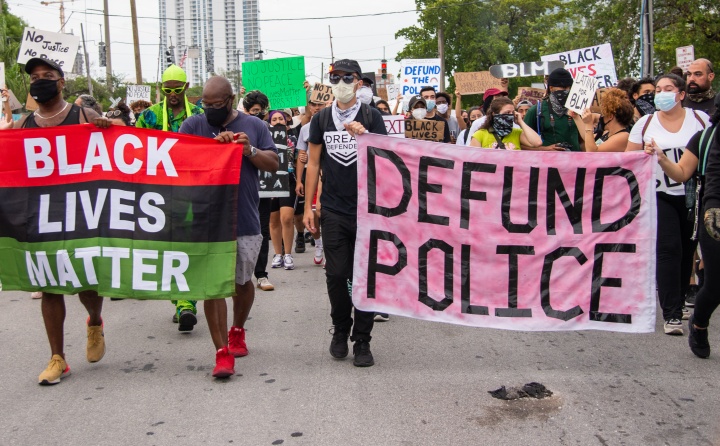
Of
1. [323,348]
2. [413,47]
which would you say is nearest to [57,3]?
[413,47]

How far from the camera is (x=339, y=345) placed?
19.0ft

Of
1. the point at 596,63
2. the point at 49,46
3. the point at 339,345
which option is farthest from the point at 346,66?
the point at 49,46

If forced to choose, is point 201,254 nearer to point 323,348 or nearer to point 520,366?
point 323,348

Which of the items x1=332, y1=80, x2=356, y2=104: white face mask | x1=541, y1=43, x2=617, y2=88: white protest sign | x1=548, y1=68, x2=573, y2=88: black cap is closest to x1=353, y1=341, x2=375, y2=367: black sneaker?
x1=332, y1=80, x2=356, y2=104: white face mask

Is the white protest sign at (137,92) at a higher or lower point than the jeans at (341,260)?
higher

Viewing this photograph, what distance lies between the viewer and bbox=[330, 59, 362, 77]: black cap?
5.75 m

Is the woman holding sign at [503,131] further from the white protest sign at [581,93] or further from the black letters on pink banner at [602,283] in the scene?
the black letters on pink banner at [602,283]

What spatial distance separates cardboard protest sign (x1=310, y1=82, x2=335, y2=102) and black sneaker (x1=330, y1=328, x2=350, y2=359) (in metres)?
5.56

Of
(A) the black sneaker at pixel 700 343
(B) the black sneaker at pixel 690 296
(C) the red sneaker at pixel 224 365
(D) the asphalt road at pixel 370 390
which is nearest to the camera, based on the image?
(D) the asphalt road at pixel 370 390

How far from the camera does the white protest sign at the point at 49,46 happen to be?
40.7 feet

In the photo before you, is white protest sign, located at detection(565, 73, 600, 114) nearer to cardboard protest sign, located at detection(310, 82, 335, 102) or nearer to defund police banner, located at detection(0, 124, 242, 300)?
defund police banner, located at detection(0, 124, 242, 300)

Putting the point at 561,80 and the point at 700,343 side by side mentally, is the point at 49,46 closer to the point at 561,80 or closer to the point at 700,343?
the point at 561,80

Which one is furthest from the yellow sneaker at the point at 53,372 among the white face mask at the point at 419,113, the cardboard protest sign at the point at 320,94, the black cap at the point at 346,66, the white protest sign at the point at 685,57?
the white protest sign at the point at 685,57

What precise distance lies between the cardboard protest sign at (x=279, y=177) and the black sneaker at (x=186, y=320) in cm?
254
